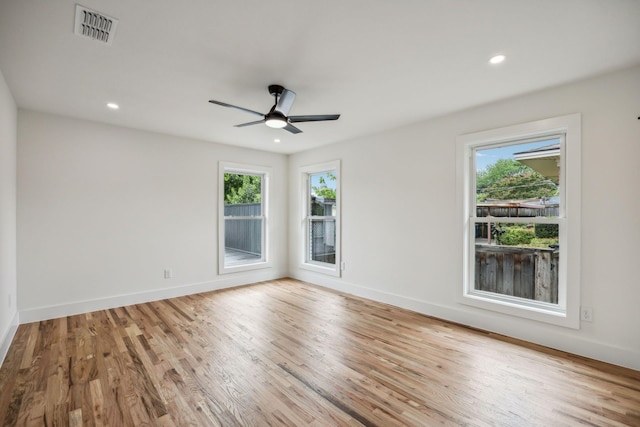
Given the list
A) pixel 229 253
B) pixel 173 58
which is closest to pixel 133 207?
pixel 229 253

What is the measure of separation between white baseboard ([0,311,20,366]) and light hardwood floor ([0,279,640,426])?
6 cm

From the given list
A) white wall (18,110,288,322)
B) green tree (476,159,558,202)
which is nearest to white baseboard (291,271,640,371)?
green tree (476,159,558,202)

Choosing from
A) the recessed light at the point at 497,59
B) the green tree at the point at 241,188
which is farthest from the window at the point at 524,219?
the green tree at the point at 241,188

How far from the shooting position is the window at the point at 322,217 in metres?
5.18

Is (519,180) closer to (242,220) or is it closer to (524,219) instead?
(524,219)

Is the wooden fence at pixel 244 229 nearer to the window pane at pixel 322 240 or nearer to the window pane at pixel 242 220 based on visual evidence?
the window pane at pixel 242 220

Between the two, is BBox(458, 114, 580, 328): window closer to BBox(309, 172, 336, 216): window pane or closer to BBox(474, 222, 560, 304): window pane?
BBox(474, 222, 560, 304): window pane

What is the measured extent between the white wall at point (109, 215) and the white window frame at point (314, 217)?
4.53 ft

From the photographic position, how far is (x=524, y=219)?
315 centimetres

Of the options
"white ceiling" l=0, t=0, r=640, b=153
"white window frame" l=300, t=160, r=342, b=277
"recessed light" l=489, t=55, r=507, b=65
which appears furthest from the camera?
"white window frame" l=300, t=160, r=342, b=277

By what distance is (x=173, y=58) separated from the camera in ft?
7.75

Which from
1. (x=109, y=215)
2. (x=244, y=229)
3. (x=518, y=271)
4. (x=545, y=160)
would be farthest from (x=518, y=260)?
(x=109, y=215)

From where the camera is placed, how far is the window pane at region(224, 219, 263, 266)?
5.46 meters

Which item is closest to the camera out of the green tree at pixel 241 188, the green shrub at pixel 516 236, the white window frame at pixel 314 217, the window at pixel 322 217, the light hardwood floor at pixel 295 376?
the light hardwood floor at pixel 295 376
